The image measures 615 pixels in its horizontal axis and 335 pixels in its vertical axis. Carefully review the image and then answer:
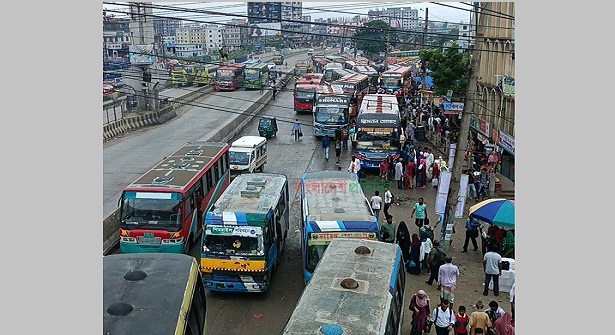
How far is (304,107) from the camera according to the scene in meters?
43.8

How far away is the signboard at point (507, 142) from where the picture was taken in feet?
77.1

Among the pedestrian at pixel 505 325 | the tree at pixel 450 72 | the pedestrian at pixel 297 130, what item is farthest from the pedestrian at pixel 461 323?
the tree at pixel 450 72

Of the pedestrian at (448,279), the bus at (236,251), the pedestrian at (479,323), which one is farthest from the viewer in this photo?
the bus at (236,251)

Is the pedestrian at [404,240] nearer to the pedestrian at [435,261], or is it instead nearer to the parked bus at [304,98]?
the pedestrian at [435,261]

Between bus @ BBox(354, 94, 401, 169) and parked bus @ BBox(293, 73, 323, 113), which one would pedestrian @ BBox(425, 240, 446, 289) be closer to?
bus @ BBox(354, 94, 401, 169)

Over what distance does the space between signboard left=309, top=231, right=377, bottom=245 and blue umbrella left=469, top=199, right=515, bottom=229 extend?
3623 mm

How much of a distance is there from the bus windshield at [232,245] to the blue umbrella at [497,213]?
5.60 meters

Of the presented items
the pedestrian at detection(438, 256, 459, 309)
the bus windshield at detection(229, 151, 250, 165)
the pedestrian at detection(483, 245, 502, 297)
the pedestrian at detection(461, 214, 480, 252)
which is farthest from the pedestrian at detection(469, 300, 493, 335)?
the bus windshield at detection(229, 151, 250, 165)

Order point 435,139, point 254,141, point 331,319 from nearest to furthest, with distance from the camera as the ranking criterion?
point 331,319, point 254,141, point 435,139

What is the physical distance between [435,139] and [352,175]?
16.0 metres

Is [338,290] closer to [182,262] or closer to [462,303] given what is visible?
[182,262]

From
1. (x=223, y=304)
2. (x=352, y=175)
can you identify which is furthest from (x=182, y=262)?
(x=352, y=175)

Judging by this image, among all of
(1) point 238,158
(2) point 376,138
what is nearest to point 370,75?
(2) point 376,138

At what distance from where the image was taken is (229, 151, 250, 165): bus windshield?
2369 centimetres
